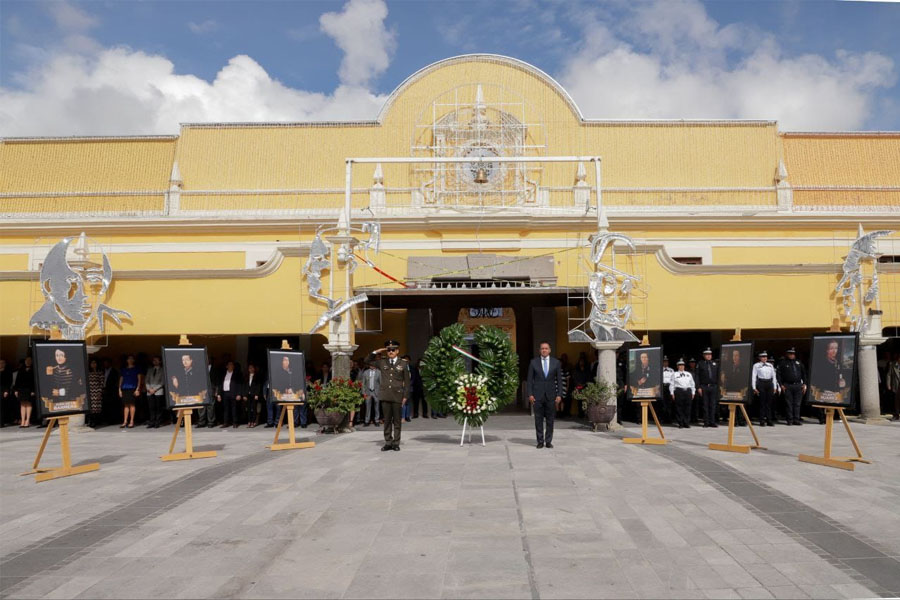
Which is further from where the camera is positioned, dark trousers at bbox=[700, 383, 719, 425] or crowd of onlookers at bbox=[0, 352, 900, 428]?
crowd of onlookers at bbox=[0, 352, 900, 428]

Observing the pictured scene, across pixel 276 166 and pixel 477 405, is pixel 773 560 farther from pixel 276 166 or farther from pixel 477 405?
pixel 276 166

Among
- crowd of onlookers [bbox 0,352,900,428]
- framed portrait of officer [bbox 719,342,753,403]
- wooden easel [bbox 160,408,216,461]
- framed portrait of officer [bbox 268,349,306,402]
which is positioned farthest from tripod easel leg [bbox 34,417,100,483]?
framed portrait of officer [bbox 719,342,753,403]

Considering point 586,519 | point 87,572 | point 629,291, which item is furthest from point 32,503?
point 629,291

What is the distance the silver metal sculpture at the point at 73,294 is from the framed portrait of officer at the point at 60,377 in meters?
6.33

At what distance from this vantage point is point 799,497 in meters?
7.74

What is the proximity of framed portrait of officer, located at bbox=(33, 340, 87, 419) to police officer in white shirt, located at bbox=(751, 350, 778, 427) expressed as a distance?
1329 centimetres

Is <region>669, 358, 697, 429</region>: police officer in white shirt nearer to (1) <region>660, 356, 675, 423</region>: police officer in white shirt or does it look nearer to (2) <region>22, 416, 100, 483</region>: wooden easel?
(1) <region>660, 356, 675, 423</region>: police officer in white shirt

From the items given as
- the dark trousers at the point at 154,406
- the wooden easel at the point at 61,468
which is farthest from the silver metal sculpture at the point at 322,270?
the wooden easel at the point at 61,468

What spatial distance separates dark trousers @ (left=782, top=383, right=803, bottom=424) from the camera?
Answer: 15883mm

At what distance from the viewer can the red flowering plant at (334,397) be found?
14.0 meters

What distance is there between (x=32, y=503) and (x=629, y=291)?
12.2m

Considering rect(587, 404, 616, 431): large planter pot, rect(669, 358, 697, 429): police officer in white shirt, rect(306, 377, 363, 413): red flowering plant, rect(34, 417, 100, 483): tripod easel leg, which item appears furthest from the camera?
rect(669, 358, 697, 429): police officer in white shirt

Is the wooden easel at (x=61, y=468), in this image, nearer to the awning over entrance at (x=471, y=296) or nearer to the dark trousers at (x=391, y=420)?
the dark trousers at (x=391, y=420)

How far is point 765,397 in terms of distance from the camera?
15750mm
